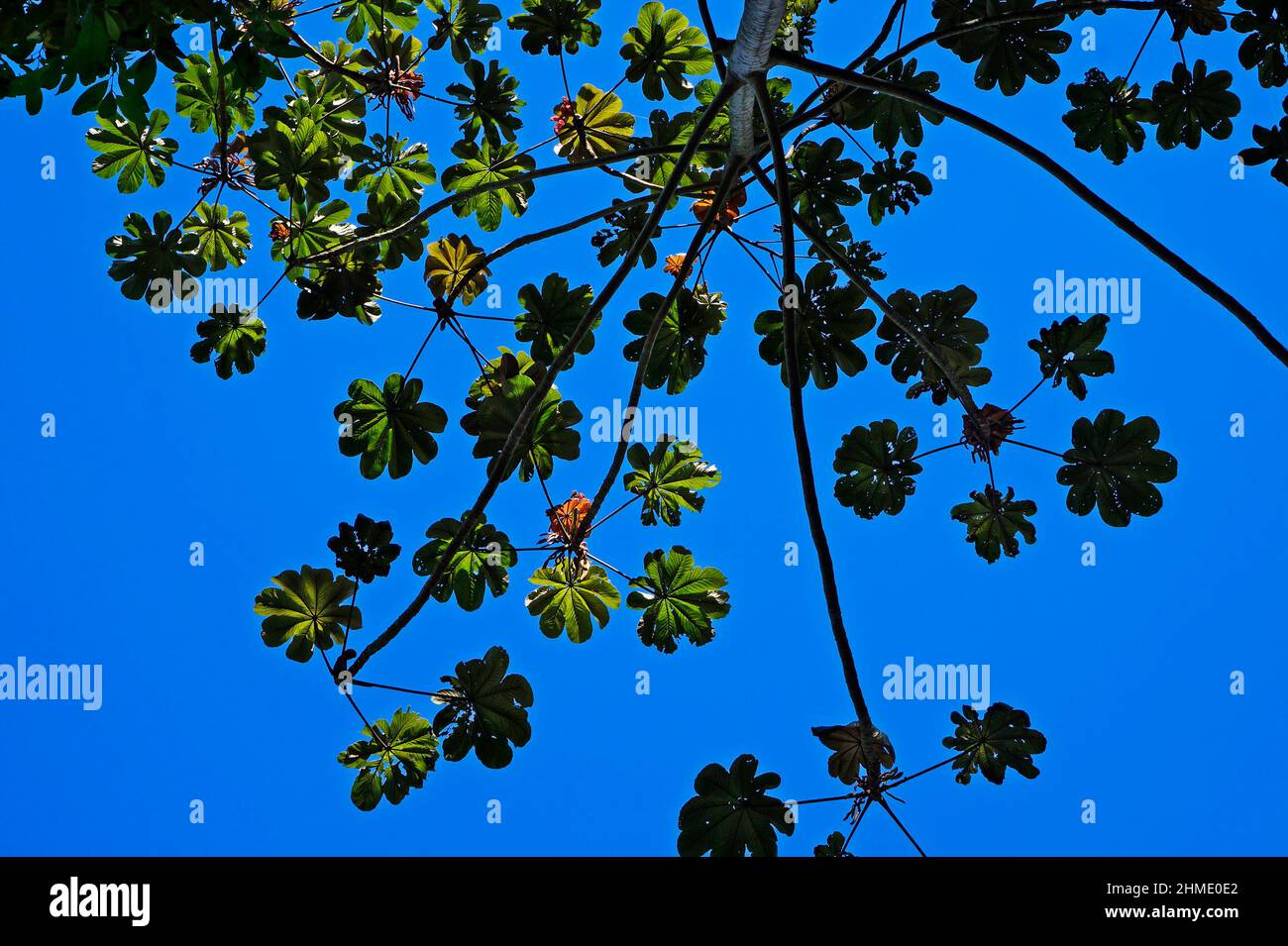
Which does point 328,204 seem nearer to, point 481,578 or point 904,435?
point 481,578

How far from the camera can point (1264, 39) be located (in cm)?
237

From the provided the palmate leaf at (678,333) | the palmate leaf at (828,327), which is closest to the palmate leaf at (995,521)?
the palmate leaf at (828,327)

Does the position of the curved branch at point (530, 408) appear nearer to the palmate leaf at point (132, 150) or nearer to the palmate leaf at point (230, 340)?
the palmate leaf at point (230, 340)

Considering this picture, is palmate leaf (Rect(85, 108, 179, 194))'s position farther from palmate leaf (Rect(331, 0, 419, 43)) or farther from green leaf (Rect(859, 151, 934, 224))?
green leaf (Rect(859, 151, 934, 224))

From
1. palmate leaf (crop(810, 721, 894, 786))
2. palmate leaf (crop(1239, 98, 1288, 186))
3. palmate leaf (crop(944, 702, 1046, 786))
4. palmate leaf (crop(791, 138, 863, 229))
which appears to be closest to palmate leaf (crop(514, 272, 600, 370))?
palmate leaf (crop(791, 138, 863, 229))

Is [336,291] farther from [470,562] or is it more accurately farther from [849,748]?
[849,748]

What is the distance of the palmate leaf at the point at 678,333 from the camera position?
2574 mm

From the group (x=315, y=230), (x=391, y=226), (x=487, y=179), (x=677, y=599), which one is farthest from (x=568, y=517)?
(x=487, y=179)

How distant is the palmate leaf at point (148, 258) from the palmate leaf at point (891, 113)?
6.14 ft

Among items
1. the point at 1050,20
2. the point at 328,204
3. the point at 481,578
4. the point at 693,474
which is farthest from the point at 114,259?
the point at 1050,20

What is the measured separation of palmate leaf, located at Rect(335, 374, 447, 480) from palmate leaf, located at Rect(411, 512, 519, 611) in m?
0.22

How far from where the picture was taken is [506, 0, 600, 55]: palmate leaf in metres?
2.79

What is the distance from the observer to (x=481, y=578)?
233cm

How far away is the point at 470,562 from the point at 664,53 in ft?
5.66
